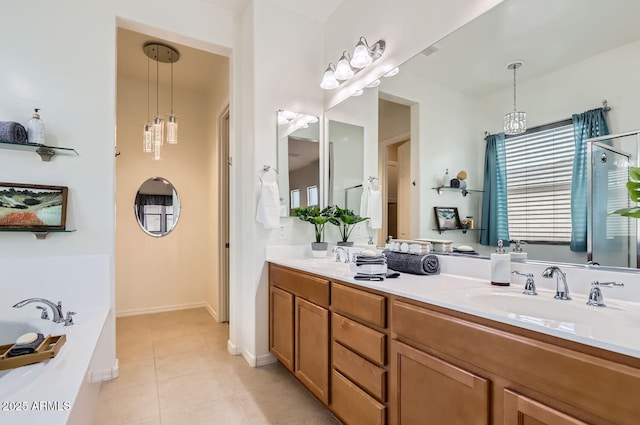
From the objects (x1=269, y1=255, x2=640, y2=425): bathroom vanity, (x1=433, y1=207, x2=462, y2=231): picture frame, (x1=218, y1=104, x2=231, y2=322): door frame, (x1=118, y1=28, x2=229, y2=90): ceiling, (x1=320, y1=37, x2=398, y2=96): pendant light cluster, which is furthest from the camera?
(x1=218, y1=104, x2=231, y2=322): door frame

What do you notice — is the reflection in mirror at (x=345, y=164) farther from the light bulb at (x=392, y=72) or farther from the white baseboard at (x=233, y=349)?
the white baseboard at (x=233, y=349)

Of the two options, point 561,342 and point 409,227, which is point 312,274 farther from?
point 561,342

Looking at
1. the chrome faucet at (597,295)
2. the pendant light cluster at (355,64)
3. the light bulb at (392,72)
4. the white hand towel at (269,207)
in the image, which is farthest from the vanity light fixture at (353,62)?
the chrome faucet at (597,295)

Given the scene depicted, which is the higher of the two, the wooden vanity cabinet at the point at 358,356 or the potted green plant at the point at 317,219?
the potted green plant at the point at 317,219

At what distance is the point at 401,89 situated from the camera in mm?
2254

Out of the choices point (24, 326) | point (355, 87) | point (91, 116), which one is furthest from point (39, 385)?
point (355, 87)

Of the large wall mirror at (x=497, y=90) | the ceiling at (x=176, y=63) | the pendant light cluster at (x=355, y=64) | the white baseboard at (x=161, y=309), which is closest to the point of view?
the large wall mirror at (x=497, y=90)

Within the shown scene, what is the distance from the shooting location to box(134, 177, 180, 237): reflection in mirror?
13.5ft

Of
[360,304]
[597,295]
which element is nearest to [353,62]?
[360,304]

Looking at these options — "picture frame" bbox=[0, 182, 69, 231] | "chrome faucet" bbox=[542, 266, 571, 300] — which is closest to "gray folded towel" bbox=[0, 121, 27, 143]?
"picture frame" bbox=[0, 182, 69, 231]

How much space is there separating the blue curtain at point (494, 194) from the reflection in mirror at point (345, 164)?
3.59ft

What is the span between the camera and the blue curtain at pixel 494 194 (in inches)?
65.6

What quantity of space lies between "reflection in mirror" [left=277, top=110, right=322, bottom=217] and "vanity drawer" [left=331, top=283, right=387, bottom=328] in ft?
3.96

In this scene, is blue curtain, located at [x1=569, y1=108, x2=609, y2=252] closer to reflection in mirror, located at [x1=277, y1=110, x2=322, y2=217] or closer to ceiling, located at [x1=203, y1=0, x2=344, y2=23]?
reflection in mirror, located at [x1=277, y1=110, x2=322, y2=217]
